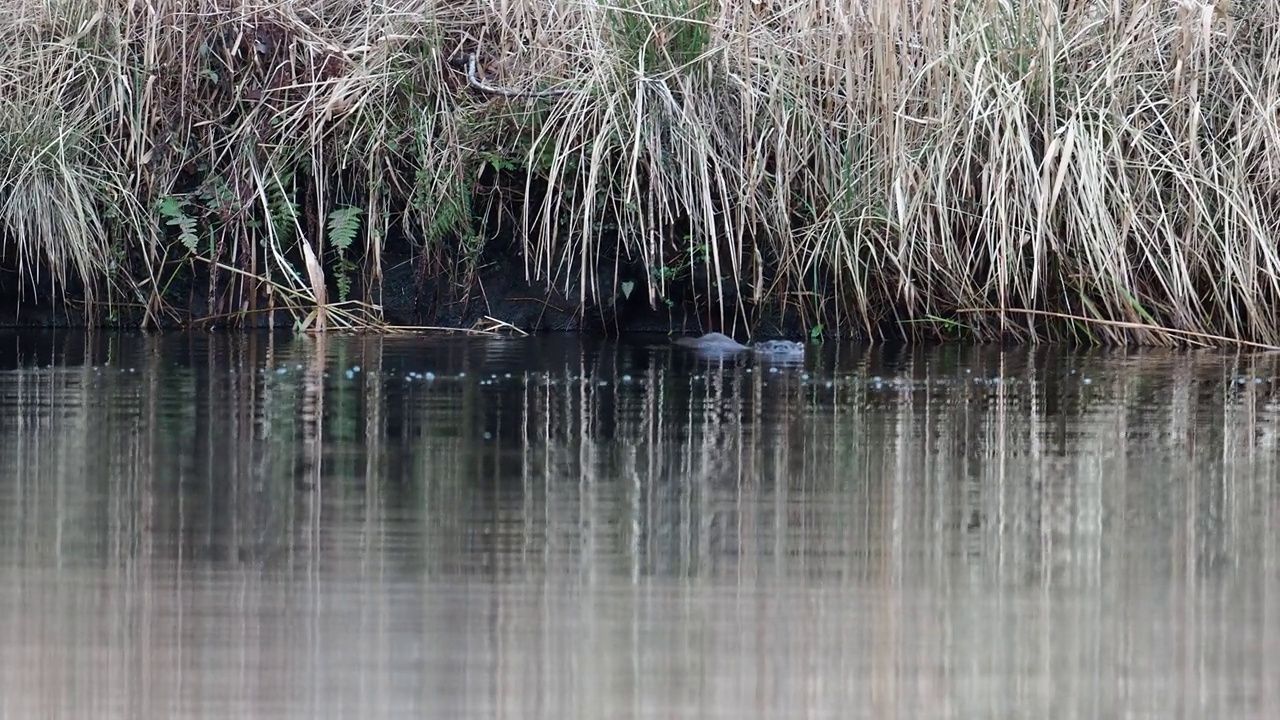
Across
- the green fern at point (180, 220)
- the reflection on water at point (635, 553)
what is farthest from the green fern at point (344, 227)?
the reflection on water at point (635, 553)

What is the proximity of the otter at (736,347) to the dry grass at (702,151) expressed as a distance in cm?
25

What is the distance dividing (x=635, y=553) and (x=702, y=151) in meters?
4.29

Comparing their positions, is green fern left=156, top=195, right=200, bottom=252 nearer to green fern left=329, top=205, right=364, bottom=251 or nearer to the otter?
green fern left=329, top=205, right=364, bottom=251

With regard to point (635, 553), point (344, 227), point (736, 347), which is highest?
point (344, 227)

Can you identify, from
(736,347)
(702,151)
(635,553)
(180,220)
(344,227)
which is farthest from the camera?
(180,220)

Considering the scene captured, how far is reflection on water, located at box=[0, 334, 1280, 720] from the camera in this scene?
224cm

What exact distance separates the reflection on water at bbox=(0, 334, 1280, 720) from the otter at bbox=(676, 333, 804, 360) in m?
1.34

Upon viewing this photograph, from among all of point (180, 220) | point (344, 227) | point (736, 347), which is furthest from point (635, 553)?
point (180, 220)

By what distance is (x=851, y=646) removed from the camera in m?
2.40

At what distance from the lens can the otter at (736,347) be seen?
6688 mm

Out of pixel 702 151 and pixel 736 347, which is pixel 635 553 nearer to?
pixel 736 347

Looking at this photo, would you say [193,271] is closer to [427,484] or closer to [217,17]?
[217,17]

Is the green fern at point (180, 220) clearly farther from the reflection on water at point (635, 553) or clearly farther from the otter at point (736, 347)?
the reflection on water at point (635, 553)

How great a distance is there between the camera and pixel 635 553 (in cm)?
295
